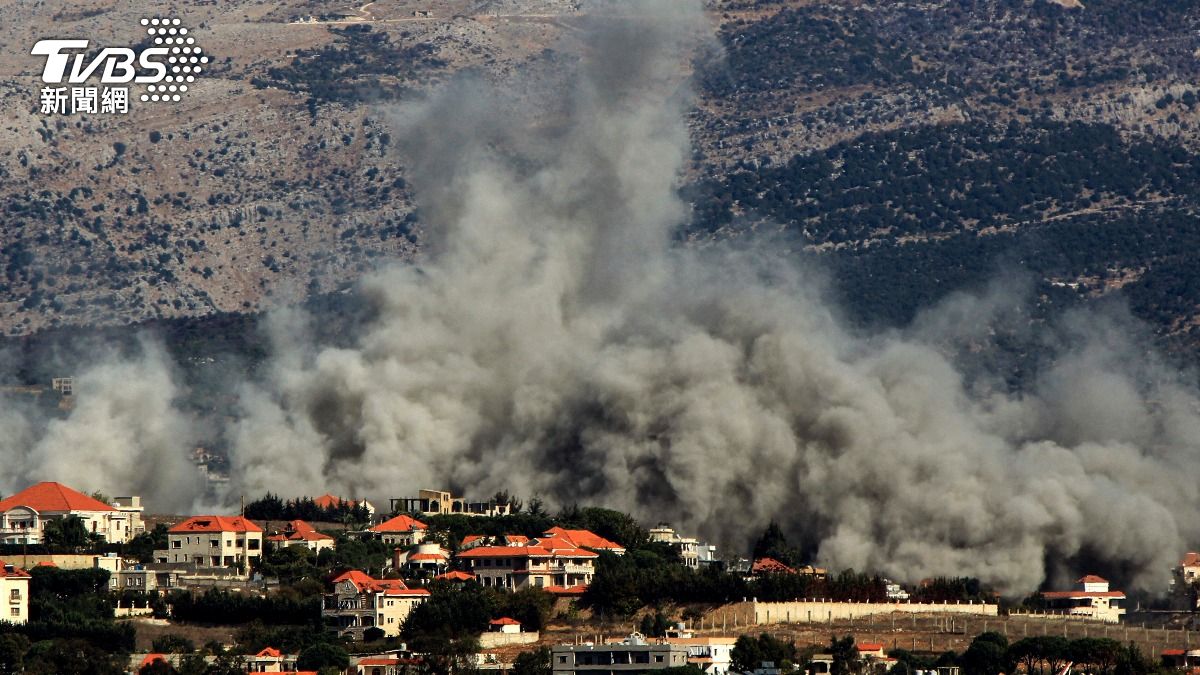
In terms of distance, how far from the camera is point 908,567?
323 ft

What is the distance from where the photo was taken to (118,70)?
17475 cm

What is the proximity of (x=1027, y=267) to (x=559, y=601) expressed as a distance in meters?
75.7

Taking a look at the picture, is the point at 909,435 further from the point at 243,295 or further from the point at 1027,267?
the point at 243,295

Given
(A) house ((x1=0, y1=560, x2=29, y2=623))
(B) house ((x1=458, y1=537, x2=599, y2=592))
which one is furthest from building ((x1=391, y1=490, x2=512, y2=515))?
(A) house ((x1=0, y1=560, x2=29, y2=623))

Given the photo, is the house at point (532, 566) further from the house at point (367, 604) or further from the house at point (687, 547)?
the house at point (367, 604)

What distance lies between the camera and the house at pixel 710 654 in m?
81.1

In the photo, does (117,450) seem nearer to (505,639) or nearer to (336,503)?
(336,503)

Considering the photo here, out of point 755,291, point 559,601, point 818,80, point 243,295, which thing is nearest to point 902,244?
point 818,80

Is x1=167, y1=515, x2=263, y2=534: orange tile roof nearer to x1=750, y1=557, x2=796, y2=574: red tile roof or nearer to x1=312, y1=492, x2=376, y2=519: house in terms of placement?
x1=312, y1=492, x2=376, y2=519: house

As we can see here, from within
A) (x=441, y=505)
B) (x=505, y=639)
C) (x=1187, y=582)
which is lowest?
(x=505, y=639)

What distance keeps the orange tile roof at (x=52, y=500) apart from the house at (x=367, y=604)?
45.2ft

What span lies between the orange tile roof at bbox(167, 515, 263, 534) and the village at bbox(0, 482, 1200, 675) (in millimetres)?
67

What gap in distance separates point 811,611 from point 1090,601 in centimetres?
942

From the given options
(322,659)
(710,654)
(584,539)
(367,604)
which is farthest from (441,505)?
(710,654)
